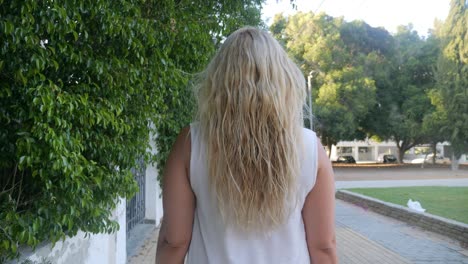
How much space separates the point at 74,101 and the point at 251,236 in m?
1.68

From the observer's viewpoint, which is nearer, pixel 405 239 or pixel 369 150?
pixel 405 239

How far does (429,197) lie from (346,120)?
62.6 ft

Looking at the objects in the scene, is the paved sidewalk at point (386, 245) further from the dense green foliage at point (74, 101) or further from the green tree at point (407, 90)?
the green tree at point (407, 90)

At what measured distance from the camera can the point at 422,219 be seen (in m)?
10.3

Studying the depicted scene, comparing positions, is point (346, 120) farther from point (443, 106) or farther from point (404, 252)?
point (404, 252)

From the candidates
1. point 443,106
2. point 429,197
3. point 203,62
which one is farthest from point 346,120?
point 203,62

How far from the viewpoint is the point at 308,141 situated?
5.27 ft

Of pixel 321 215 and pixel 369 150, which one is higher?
pixel 369 150

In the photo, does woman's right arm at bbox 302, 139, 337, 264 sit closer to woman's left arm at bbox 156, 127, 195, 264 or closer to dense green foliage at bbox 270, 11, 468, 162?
woman's left arm at bbox 156, 127, 195, 264

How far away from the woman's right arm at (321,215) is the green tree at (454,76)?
32316mm

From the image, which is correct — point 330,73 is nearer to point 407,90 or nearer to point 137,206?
point 407,90

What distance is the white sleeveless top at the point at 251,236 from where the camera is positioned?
1.59 m

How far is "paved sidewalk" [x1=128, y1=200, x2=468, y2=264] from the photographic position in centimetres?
760

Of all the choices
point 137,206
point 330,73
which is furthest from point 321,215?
point 330,73
